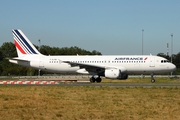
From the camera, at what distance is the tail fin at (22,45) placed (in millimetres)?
49812

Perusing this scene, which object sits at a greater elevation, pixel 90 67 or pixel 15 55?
pixel 15 55

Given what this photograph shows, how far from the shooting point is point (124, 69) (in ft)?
151

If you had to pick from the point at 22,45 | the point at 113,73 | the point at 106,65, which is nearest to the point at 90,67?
the point at 106,65

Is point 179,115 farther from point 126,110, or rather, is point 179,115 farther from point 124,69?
point 124,69

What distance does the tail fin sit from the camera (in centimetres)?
4981

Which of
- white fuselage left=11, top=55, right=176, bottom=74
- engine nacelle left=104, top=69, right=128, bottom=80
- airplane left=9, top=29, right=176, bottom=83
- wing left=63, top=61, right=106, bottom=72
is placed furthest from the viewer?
white fuselage left=11, top=55, right=176, bottom=74

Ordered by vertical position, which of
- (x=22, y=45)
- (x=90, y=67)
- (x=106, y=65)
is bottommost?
(x=90, y=67)

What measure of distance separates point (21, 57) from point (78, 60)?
771cm

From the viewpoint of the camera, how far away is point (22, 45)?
50188 millimetres

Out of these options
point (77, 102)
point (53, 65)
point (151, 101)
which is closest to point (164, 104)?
point (151, 101)

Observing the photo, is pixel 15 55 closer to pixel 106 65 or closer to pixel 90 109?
pixel 106 65

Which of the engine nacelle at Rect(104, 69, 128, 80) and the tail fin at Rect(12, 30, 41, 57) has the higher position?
the tail fin at Rect(12, 30, 41, 57)

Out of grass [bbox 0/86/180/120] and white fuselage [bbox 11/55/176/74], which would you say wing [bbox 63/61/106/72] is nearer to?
white fuselage [bbox 11/55/176/74]

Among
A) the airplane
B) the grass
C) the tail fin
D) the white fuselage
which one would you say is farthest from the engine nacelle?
the grass
